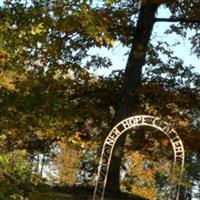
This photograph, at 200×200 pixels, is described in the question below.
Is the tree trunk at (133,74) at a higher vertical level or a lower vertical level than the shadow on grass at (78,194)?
higher

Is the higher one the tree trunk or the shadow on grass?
the tree trunk

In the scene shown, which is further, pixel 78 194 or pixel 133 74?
pixel 133 74

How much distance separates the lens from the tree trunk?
60.2 feet

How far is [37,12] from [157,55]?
1480 centimetres

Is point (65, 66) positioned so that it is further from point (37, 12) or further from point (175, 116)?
point (37, 12)

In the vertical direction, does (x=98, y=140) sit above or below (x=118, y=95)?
below

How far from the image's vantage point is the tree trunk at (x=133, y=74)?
60.2ft

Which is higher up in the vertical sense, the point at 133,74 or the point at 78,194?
the point at 133,74

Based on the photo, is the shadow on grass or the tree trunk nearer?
the shadow on grass

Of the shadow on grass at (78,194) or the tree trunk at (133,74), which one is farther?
the tree trunk at (133,74)

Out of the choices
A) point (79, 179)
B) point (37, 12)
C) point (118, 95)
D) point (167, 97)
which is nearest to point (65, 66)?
point (118, 95)

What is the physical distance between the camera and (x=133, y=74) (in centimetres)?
1911

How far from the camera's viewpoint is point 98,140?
19.1 metres

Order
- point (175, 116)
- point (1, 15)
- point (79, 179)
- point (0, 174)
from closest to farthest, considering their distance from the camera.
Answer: point (0, 174) → point (1, 15) → point (175, 116) → point (79, 179)
